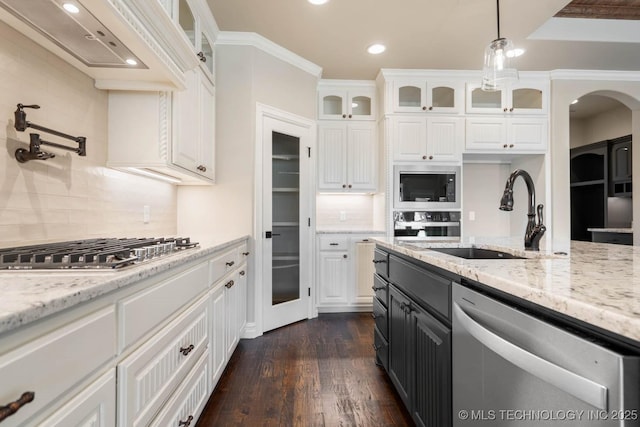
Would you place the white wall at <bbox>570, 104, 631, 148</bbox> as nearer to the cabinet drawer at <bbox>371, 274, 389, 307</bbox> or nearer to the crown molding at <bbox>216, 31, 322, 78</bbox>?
the crown molding at <bbox>216, 31, 322, 78</bbox>

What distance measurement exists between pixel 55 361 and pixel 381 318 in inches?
71.1

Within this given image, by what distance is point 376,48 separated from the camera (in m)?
3.22

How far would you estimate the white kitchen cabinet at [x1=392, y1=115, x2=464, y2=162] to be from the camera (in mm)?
3703

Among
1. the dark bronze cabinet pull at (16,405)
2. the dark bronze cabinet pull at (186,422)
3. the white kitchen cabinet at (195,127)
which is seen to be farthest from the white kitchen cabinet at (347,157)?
the dark bronze cabinet pull at (16,405)

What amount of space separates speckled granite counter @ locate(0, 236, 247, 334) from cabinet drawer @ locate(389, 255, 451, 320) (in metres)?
0.99

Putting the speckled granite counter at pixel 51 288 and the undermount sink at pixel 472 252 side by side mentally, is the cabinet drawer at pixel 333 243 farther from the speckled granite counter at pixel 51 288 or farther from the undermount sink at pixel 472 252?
the speckled granite counter at pixel 51 288

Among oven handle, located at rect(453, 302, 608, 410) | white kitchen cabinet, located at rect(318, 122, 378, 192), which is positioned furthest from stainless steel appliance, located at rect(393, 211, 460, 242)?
oven handle, located at rect(453, 302, 608, 410)

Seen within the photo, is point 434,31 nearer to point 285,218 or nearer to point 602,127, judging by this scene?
point 285,218

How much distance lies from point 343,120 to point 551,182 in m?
2.48

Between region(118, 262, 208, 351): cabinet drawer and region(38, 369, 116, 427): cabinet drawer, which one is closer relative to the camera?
region(38, 369, 116, 427): cabinet drawer

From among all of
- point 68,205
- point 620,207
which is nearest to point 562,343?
point 68,205

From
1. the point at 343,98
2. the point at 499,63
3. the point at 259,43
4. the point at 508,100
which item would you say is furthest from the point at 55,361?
the point at 508,100

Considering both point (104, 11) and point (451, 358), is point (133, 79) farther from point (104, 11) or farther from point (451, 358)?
point (451, 358)

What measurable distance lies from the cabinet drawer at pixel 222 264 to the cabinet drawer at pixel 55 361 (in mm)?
954
